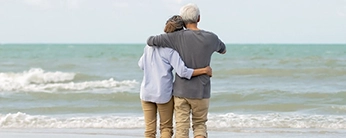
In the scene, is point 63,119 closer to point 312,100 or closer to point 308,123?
point 308,123

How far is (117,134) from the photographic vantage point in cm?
767

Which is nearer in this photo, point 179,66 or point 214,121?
point 179,66

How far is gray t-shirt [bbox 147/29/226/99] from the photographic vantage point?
4527 mm

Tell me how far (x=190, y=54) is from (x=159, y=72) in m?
0.30

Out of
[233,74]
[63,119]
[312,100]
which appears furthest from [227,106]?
[233,74]

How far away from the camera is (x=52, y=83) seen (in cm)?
1762

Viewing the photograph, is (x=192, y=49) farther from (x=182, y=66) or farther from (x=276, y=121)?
(x=276, y=121)

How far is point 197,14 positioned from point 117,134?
3.50 meters

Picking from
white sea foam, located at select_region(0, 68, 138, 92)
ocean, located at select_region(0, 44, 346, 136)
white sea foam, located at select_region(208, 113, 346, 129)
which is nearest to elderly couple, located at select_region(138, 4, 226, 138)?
ocean, located at select_region(0, 44, 346, 136)

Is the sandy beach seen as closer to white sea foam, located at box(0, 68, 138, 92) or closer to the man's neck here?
the man's neck

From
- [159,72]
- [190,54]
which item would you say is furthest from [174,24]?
[159,72]

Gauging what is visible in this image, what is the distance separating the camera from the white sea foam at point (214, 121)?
8602 millimetres

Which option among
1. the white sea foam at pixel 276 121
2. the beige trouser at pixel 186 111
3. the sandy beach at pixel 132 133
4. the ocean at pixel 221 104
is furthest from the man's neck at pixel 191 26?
the white sea foam at pixel 276 121

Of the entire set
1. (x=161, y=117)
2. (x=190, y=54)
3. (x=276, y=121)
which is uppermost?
(x=190, y=54)
